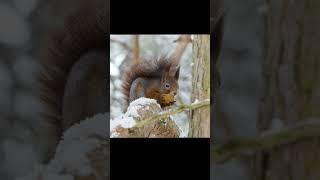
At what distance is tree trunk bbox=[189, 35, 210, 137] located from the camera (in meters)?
1.83

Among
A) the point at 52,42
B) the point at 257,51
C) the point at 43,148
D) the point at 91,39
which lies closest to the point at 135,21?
the point at 91,39

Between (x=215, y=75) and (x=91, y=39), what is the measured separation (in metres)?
0.45

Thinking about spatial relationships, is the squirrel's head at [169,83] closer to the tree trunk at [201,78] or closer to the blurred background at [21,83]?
the tree trunk at [201,78]

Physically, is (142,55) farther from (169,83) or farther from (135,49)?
(169,83)

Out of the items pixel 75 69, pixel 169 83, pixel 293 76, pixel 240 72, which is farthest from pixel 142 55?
pixel 293 76

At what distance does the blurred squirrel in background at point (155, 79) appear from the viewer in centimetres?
185

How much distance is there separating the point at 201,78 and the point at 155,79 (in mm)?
166

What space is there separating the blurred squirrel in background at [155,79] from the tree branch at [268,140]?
25cm

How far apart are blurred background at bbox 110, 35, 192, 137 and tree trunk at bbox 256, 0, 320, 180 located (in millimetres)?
270

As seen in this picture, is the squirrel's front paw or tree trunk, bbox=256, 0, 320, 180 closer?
tree trunk, bbox=256, 0, 320, 180

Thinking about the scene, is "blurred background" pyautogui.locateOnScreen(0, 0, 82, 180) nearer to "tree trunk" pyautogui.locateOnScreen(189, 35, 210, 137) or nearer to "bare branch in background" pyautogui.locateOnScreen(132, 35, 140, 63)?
"bare branch in background" pyautogui.locateOnScreen(132, 35, 140, 63)

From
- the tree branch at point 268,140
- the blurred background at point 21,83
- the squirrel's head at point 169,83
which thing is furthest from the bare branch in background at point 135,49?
the tree branch at point 268,140

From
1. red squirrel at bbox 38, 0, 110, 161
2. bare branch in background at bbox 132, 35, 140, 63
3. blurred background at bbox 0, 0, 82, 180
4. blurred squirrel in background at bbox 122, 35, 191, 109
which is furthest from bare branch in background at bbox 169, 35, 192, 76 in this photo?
blurred background at bbox 0, 0, 82, 180

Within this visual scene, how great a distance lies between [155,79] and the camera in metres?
1.88
